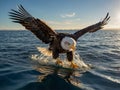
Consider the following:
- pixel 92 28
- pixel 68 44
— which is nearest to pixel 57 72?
pixel 68 44

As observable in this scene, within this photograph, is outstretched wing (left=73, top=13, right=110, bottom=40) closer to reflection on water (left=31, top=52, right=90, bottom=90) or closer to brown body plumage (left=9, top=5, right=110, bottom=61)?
brown body plumage (left=9, top=5, right=110, bottom=61)

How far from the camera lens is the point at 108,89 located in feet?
25.1

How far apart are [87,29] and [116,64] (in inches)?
83.1

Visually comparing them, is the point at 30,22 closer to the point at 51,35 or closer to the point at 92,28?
the point at 51,35

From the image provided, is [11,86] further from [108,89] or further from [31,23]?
[31,23]

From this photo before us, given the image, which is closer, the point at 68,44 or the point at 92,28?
the point at 68,44

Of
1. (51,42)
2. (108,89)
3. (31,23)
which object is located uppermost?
(31,23)

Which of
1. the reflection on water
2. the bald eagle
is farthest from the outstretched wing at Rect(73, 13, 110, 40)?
the reflection on water

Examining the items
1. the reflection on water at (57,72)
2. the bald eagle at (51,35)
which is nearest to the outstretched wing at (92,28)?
the bald eagle at (51,35)

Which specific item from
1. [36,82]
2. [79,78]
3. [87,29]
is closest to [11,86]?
[36,82]

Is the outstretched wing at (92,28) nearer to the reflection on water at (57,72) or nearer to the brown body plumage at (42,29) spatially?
the brown body plumage at (42,29)

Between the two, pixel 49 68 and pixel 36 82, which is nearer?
pixel 36 82

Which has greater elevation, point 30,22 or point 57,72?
point 30,22

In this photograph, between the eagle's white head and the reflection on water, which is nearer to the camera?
the reflection on water
